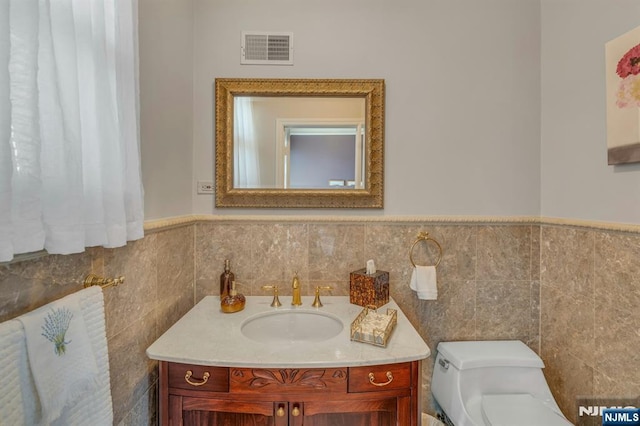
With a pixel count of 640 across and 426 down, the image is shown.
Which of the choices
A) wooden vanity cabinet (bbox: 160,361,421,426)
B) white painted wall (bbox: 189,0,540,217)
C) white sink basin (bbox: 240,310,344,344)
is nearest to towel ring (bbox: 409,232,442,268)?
white painted wall (bbox: 189,0,540,217)

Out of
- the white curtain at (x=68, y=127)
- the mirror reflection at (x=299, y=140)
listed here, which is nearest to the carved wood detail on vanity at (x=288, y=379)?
the white curtain at (x=68, y=127)

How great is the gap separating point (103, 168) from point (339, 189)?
3.35 feet

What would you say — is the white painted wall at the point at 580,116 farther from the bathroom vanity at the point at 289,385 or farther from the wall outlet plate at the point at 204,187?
the wall outlet plate at the point at 204,187

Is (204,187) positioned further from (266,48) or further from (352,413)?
(352,413)

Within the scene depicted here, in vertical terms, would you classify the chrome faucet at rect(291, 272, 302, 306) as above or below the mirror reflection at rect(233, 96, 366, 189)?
below

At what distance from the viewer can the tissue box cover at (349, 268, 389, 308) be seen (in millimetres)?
1388

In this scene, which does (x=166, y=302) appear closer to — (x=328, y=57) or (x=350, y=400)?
(x=350, y=400)

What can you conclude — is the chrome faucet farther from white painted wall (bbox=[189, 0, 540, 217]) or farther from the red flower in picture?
the red flower in picture

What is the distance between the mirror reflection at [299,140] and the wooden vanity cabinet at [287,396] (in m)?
0.89

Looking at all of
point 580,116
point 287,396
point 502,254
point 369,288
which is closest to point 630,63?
point 580,116

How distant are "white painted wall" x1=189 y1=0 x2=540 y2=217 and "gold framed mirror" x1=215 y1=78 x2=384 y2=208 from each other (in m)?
0.07

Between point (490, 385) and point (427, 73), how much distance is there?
1.62 metres

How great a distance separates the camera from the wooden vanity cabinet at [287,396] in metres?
0.98

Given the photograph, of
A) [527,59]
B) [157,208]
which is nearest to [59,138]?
[157,208]
